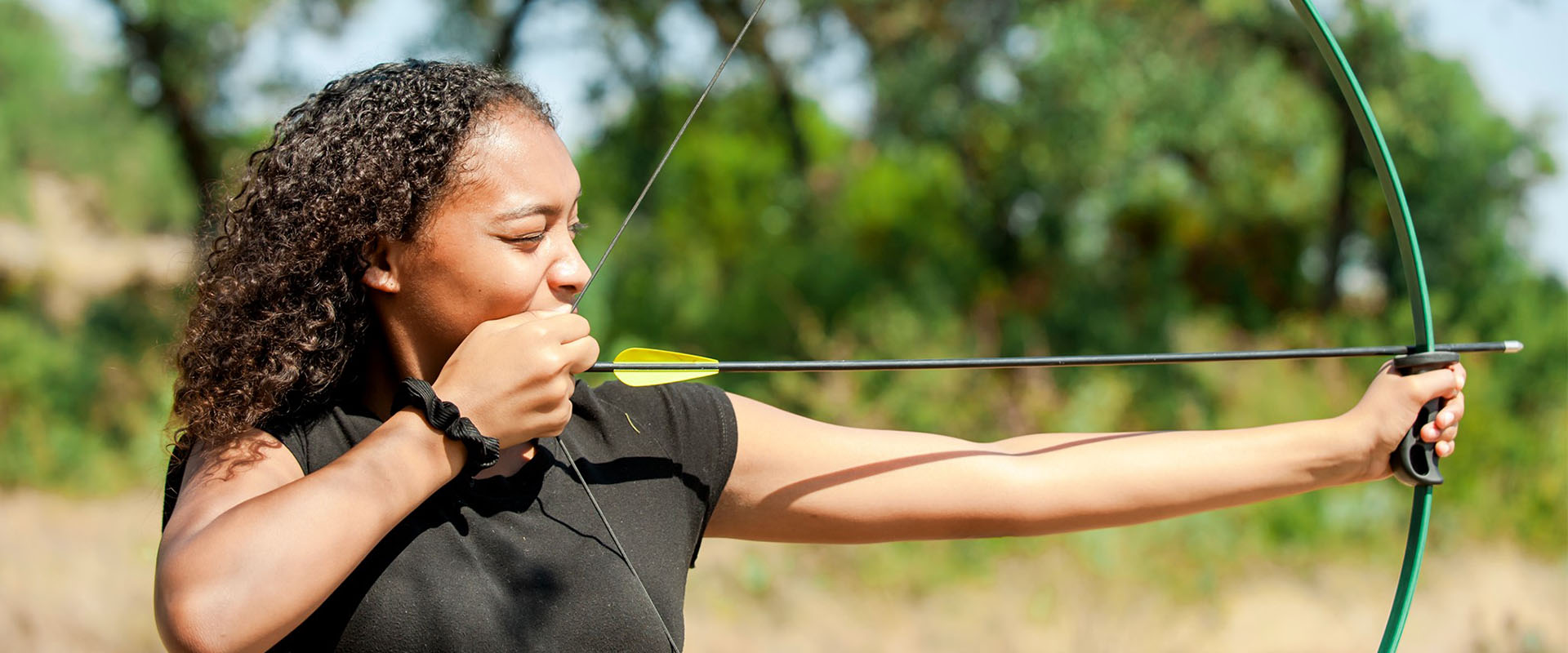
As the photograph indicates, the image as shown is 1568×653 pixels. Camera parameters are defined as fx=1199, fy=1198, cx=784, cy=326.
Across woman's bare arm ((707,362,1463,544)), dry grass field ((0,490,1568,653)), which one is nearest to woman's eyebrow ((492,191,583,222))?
woman's bare arm ((707,362,1463,544))

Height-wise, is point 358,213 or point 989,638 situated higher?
point 989,638

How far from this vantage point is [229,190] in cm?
152

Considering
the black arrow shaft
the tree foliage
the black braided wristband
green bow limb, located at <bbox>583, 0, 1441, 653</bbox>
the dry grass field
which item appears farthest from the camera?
the tree foliage

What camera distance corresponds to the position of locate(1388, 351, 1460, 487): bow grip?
1.51 meters

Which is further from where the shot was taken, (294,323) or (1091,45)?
(1091,45)

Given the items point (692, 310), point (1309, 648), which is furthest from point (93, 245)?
point (1309, 648)

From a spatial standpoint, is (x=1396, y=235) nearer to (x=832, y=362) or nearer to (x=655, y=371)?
(x=832, y=362)

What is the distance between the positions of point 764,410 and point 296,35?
28.2 ft

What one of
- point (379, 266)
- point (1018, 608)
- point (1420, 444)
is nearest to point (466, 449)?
point (379, 266)

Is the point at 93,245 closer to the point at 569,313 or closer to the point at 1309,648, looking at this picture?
the point at 1309,648

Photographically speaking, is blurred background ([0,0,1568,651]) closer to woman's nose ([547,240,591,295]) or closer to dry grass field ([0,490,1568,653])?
dry grass field ([0,490,1568,653])

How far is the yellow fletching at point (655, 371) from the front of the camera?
1366mm

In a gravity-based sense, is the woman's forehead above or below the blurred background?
below

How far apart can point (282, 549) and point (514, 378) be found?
0.25 m
